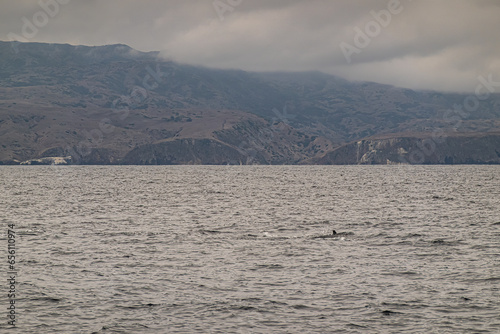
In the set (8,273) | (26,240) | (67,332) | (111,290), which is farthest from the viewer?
(26,240)

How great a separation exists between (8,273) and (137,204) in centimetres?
6380

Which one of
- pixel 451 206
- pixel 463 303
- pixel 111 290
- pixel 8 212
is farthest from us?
pixel 451 206

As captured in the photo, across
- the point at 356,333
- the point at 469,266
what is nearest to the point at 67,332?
the point at 356,333

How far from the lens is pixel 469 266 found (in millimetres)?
42312

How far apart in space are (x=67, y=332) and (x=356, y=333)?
1442cm

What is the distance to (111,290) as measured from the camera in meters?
35.2

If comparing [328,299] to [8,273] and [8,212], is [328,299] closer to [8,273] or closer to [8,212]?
[8,273]

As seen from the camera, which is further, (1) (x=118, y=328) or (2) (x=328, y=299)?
(2) (x=328, y=299)

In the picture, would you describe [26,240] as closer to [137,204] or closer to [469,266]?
[469,266]

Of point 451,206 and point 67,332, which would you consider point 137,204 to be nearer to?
point 451,206

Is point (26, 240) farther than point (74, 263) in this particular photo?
Yes

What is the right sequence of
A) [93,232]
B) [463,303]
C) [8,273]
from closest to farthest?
[463,303] < [8,273] < [93,232]

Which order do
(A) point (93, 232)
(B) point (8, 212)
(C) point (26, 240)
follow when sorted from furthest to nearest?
(B) point (8, 212) → (A) point (93, 232) → (C) point (26, 240)

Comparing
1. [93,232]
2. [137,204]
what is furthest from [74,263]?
[137,204]
